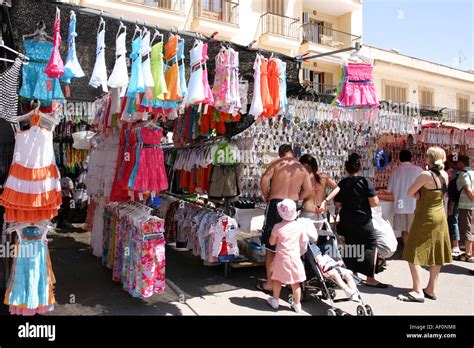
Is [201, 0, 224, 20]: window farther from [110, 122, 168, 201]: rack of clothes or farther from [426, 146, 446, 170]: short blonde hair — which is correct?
[426, 146, 446, 170]: short blonde hair

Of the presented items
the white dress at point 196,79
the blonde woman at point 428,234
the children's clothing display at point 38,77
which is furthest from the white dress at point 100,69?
the blonde woman at point 428,234

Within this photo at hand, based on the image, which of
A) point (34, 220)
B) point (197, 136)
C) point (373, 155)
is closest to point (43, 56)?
point (34, 220)

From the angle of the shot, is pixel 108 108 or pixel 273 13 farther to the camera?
pixel 273 13

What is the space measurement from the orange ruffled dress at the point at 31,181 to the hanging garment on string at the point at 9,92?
0.59 feet

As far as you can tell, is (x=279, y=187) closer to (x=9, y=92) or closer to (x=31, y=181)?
(x=31, y=181)

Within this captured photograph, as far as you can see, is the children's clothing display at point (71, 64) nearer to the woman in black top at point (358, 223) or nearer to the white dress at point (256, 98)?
the white dress at point (256, 98)

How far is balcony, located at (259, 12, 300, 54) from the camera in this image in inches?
634

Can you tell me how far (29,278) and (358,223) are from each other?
Answer: 3853 mm

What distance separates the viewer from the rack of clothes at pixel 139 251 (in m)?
4.04

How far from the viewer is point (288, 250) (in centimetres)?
414

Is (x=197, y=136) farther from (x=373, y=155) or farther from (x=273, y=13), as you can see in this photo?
(x=273, y=13)
